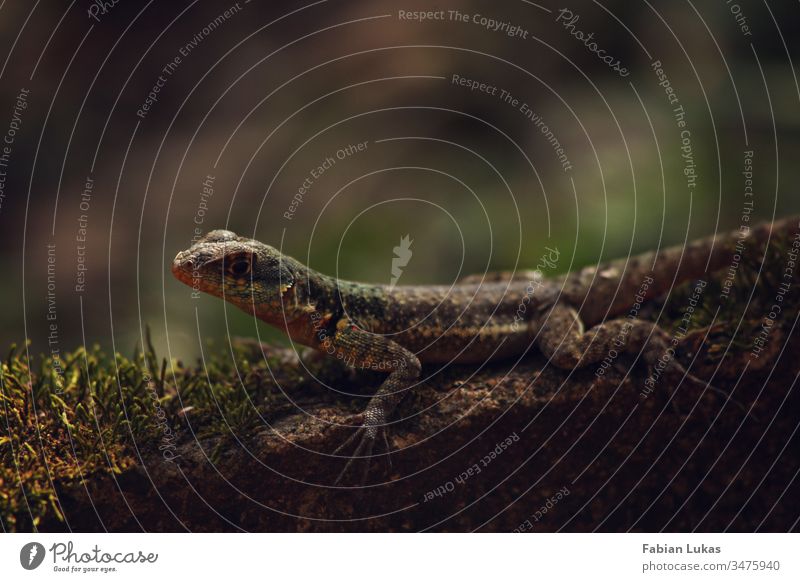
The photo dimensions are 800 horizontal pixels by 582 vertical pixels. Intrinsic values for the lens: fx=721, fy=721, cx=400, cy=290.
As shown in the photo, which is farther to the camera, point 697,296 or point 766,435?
point 697,296

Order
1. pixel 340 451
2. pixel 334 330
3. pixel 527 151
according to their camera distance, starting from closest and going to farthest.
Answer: pixel 340 451
pixel 334 330
pixel 527 151

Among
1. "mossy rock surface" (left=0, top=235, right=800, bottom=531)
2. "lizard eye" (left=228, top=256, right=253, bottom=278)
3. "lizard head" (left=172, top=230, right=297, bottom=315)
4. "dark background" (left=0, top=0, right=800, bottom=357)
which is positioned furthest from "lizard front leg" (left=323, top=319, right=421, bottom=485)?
"dark background" (left=0, top=0, right=800, bottom=357)

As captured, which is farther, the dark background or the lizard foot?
the dark background

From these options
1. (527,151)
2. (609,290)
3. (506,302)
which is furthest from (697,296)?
(527,151)

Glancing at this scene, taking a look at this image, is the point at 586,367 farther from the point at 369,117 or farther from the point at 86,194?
the point at 86,194

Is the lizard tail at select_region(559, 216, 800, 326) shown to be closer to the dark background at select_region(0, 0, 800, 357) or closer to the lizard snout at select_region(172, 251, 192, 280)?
the dark background at select_region(0, 0, 800, 357)

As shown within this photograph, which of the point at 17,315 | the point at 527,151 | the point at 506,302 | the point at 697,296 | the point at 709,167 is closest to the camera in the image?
the point at 506,302
